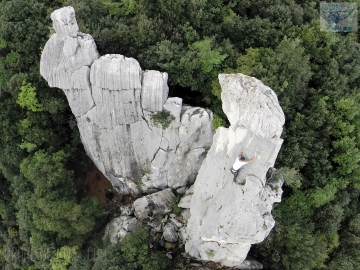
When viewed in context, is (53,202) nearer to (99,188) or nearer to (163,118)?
(99,188)

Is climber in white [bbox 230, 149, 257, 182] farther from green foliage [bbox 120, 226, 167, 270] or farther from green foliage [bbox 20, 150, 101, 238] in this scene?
green foliage [bbox 20, 150, 101, 238]

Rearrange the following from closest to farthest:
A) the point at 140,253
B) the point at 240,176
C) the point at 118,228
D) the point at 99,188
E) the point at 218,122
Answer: the point at 240,176
the point at 218,122
the point at 140,253
the point at 118,228
the point at 99,188

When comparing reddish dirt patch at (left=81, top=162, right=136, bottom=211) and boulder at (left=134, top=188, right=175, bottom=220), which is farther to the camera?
reddish dirt patch at (left=81, top=162, right=136, bottom=211)

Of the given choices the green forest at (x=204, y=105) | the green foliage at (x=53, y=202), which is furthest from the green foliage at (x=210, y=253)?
the green foliage at (x=53, y=202)

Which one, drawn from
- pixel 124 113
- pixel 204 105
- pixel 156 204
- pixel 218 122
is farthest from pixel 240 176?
pixel 124 113

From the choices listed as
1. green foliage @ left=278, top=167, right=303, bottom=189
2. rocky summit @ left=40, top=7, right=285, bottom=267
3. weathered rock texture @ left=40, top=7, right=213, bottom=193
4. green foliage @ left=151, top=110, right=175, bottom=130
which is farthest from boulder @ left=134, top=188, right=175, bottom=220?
green foliage @ left=278, top=167, right=303, bottom=189

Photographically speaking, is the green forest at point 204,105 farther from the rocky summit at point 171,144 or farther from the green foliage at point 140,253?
the rocky summit at point 171,144

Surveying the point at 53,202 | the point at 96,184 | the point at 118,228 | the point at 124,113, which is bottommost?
the point at 118,228

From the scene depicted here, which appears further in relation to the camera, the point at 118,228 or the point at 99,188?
the point at 99,188
